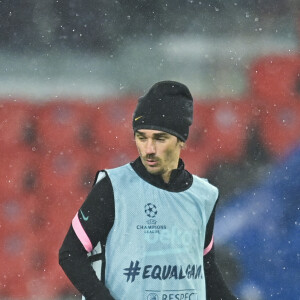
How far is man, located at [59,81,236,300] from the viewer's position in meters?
2.55

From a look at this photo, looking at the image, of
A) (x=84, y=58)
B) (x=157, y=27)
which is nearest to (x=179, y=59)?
(x=157, y=27)

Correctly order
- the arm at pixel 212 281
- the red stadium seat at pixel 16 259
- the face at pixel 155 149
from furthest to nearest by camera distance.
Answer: the red stadium seat at pixel 16 259, the arm at pixel 212 281, the face at pixel 155 149

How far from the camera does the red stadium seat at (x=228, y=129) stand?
509 cm

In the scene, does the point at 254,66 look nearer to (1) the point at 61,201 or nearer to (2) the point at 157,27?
(2) the point at 157,27

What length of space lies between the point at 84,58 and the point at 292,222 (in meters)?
1.74

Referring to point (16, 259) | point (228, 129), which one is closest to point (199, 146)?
point (228, 129)

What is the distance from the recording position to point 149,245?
2.62 m

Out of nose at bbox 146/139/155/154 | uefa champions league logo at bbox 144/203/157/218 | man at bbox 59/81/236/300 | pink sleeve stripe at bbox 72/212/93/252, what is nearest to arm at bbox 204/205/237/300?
man at bbox 59/81/236/300

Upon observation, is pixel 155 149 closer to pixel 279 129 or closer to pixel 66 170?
pixel 66 170

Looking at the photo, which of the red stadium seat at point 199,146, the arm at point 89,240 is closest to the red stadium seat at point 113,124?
the red stadium seat at point 199,146

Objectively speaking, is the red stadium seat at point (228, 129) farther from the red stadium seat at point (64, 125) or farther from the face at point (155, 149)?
the face at point (155, 149)

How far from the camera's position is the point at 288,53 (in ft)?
16.9

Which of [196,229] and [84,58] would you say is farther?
[84,58]

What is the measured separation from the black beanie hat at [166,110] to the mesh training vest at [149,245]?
0.18 m
